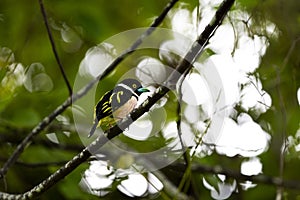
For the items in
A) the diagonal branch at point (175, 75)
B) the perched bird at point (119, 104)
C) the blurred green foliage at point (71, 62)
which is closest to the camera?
the diagonal branch at point (175, 75)

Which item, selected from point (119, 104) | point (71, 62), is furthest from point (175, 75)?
point (71, 62)

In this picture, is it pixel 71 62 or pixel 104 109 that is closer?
pixel 104 109

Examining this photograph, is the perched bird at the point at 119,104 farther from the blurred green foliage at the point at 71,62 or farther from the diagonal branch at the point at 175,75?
the blurred green foliage at the point at 71,62

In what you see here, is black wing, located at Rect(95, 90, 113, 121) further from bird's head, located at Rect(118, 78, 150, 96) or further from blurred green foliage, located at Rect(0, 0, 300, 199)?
blurred green foliage, located at Rect(0, 0, 300, 199)

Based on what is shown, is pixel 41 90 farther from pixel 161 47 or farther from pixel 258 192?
pixel 258 192

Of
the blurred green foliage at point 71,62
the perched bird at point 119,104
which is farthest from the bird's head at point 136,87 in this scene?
the blurred green foliage at point 71,62

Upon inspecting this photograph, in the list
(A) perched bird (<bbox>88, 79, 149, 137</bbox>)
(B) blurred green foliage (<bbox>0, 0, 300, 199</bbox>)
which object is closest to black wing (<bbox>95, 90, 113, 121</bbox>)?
(A) perched bird (<bbox>88, 79, 149, 137</bbox>)

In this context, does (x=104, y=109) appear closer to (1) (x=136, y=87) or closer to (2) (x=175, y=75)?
(1) (x=136, y=87)

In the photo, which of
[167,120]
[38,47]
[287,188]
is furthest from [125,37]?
[287,188]
